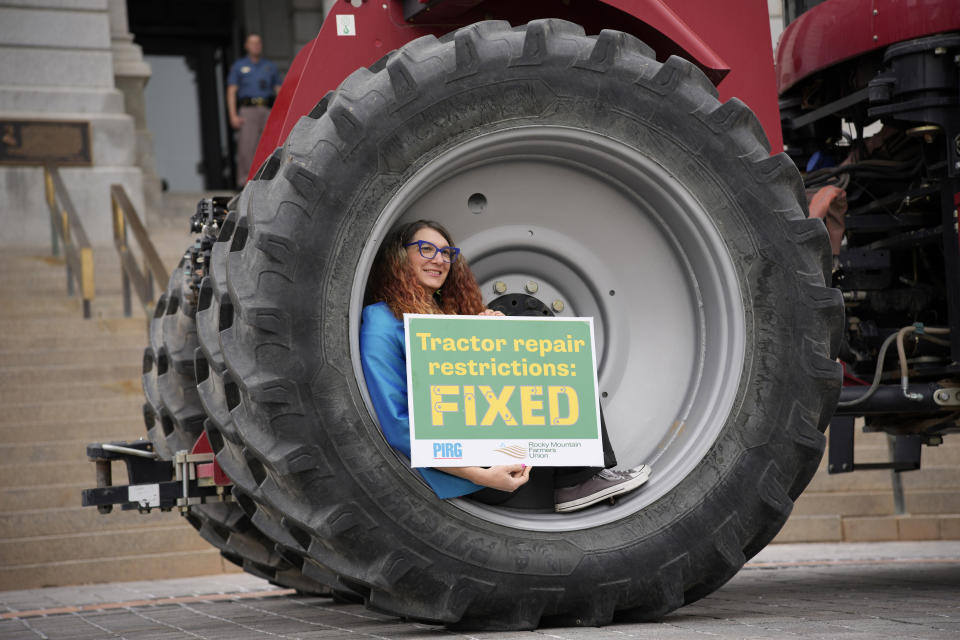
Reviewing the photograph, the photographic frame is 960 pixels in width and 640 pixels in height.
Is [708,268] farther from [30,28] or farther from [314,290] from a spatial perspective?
[30,28]

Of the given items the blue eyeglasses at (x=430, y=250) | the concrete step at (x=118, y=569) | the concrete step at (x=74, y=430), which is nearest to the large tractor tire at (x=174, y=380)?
the blue eyeglasses at (x=430, y=250)

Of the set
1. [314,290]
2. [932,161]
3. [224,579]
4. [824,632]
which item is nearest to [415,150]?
[314,290]

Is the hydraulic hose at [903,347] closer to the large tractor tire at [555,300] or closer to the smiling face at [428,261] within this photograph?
the large tractor tire at [555,300]

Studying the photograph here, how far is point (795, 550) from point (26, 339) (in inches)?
246

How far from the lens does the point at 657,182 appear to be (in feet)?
11.3

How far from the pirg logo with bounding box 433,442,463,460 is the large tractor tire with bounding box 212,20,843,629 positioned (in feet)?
0.29

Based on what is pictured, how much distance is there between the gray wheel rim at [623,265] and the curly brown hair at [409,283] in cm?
8

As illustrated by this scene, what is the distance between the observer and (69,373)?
9.42 meters

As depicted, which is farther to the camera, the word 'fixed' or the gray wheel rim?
the gray wheel rim

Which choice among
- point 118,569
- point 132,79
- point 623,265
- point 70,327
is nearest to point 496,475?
point 623,265

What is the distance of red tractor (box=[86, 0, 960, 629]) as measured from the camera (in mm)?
3062

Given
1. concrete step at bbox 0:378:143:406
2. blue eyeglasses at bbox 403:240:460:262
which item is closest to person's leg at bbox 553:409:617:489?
blue eyeglasses at bbox 403:240:460:262

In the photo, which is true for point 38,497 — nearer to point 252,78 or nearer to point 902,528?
point 902,528

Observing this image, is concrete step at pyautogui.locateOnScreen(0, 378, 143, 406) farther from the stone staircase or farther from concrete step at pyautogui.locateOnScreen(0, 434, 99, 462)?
concrete step at pyautogui.locateOnScreen(0, 434, 99, 462)
